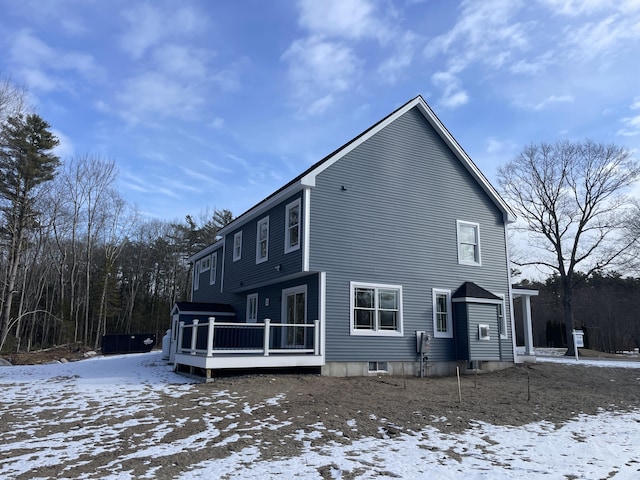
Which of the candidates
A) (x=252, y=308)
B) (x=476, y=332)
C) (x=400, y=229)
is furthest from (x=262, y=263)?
(x=476, y=332)

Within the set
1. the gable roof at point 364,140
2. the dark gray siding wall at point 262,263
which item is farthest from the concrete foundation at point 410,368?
the gable roof at point 364,140

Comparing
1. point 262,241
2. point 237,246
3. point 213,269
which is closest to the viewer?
point 262,241

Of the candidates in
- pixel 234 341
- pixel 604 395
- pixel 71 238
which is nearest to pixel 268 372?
pixel 234 341

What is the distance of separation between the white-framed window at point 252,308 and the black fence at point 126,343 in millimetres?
12110

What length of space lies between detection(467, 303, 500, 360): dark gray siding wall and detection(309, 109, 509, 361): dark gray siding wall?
77 centimetres

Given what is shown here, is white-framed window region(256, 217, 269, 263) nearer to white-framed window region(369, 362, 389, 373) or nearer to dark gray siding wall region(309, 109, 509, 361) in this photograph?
dark gray siding wall region(309, 109, 509, 361)

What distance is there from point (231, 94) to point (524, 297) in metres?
14.0

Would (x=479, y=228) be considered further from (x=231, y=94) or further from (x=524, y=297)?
(x=231, y=94)

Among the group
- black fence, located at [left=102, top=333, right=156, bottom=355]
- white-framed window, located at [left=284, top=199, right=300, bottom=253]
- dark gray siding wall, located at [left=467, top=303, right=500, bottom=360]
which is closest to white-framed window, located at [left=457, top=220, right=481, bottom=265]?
dark gray siding wall, located at [left=467, top=303, right=500, bottom=360]

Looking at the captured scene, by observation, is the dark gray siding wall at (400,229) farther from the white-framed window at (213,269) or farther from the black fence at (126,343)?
the black fence at (126,343)

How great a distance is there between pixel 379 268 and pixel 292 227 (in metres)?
3.13

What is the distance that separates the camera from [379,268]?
1486 cm

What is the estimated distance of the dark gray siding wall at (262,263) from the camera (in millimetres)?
14703

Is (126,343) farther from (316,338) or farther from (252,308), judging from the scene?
(316,338)
